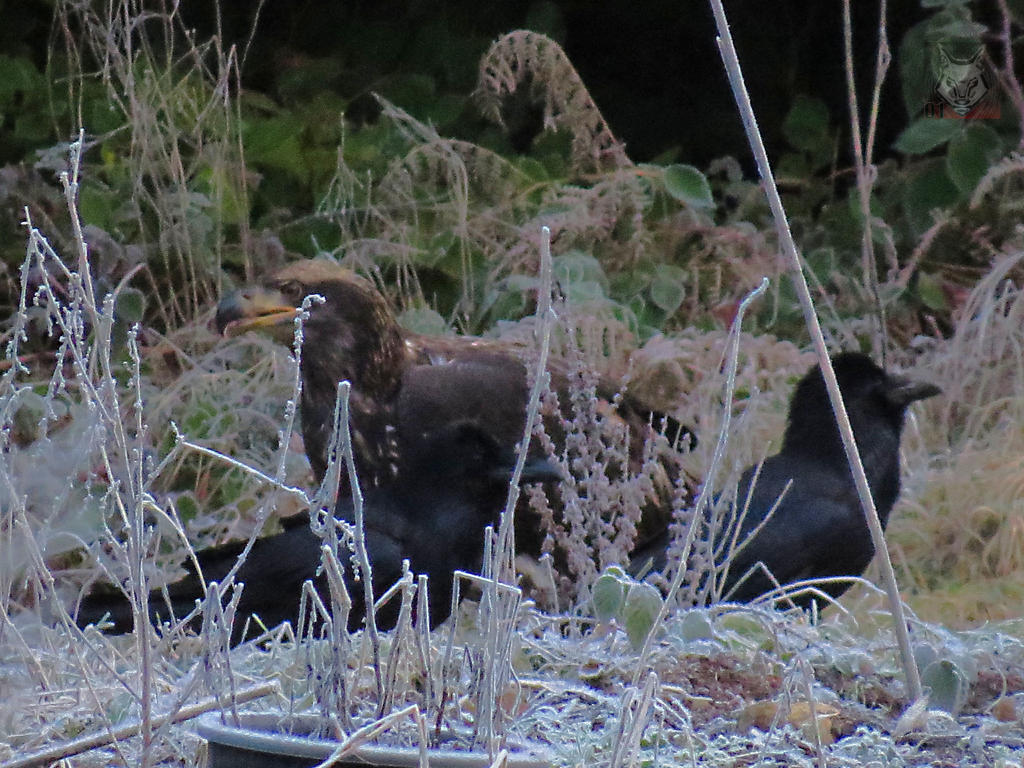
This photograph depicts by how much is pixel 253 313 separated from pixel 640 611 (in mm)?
1970

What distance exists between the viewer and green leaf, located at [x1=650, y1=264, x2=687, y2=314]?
5.34m

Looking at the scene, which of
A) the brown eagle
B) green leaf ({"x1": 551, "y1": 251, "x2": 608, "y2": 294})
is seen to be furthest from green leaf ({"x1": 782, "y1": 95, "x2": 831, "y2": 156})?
the brown eagle

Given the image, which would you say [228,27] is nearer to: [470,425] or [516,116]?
[516,116]

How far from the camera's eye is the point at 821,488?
3.58 metres

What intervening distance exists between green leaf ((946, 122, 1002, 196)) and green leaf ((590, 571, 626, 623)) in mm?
4199

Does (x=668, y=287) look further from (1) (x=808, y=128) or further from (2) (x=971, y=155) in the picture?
(1) (x=808, y=128)

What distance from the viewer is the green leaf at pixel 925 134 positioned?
5.73 metres

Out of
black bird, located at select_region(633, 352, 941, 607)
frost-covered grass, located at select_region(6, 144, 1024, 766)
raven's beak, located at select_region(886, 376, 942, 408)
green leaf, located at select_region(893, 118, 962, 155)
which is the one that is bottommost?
black bird, located at select_region(633, 352, 941, 607)

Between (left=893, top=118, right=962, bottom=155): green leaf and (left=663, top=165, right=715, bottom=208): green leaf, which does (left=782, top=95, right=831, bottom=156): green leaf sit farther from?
(left=663, top=165, right=715, bottom=208): green leaf

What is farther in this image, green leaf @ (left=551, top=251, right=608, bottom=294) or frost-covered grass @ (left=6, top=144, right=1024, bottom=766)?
green leaf @ (left=551, top=251, right=608, bottom=294)

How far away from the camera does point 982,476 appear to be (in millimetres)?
4344

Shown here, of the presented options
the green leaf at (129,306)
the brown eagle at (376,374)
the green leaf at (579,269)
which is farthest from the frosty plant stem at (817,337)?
the green leaf at (129,306)

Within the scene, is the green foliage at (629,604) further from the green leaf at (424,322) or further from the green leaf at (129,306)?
the green leaf at (129,306)

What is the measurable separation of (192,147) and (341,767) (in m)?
4.59
